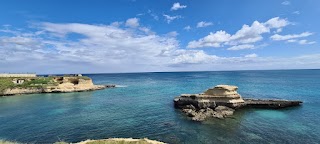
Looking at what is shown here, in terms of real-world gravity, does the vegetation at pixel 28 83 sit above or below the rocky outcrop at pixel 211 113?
above

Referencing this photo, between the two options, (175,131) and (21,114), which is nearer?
(175,131)

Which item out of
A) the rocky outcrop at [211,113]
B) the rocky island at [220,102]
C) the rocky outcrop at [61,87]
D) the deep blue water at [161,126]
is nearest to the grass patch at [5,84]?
the rocky outcrop at [61,87]

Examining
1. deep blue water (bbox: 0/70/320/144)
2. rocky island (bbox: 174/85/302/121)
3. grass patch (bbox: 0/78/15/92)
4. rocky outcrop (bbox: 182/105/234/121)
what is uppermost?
grass patch (bbox: 0/78/15/92)

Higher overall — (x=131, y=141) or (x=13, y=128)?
(x=131, y=141)

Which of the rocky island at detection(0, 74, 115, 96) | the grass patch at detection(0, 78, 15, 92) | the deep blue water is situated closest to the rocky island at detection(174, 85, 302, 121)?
the deep blue water

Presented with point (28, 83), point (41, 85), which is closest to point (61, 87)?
point (41, 85)

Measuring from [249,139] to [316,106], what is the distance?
98.8 feet

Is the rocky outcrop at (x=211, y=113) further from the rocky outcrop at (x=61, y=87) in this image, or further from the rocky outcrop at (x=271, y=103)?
the rocky outcrop at (x=61, y=87)

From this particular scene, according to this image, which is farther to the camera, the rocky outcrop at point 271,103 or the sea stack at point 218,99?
the rocky outcrop at point 271,103

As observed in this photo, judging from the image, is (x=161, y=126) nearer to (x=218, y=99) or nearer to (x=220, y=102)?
(x=220, y=102)

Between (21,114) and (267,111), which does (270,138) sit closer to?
(267,111)

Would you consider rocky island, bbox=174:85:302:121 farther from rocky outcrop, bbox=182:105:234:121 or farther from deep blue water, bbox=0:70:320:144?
deep blue water, bbox=0:70:320:144

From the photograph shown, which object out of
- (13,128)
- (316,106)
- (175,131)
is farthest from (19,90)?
(316,106)

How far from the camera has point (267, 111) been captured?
40344mm
